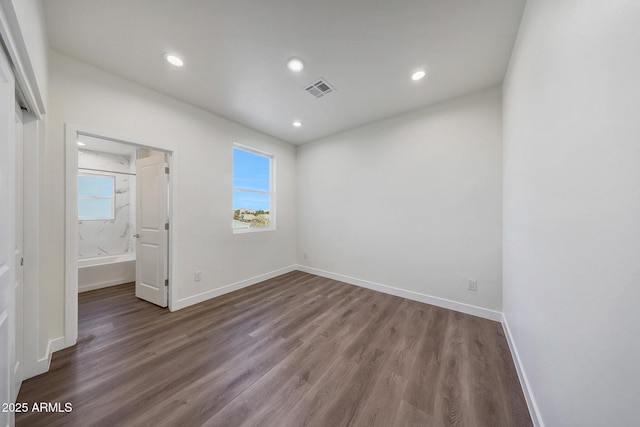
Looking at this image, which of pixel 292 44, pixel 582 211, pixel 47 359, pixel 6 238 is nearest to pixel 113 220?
pixel 47 359

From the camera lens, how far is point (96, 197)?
171 inches

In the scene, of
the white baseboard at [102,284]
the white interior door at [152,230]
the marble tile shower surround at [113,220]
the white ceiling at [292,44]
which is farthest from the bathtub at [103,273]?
the white ceiling at [292,44]

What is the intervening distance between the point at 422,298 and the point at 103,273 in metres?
5.11

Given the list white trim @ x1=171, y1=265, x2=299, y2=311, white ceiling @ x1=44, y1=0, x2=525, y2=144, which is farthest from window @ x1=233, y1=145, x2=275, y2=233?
white ceiling @ x1=44, y1=0, x2=525, y2=144

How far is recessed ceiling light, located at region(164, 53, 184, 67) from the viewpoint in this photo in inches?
75.6

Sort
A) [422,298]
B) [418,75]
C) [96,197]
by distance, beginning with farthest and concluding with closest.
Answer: [96,197] < [422,298] < [418,75]

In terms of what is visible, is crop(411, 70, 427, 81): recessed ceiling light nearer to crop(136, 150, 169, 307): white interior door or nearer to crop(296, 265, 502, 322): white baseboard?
crop(296, 265, 502, 322): white baseboard

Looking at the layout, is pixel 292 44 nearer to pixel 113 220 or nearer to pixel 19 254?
pixel 19 254

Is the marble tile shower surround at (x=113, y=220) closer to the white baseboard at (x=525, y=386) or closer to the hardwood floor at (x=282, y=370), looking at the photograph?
the hardwood floor at (x=282, y=370)

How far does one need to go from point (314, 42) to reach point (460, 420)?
2942 millimetres

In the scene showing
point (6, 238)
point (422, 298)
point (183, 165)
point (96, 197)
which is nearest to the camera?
point (6, 238)

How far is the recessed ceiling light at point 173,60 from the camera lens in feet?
6.30

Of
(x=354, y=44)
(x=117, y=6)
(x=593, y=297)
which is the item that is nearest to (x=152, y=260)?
(x=117, y=6)

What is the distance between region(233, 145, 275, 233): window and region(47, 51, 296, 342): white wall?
0.16 meters
